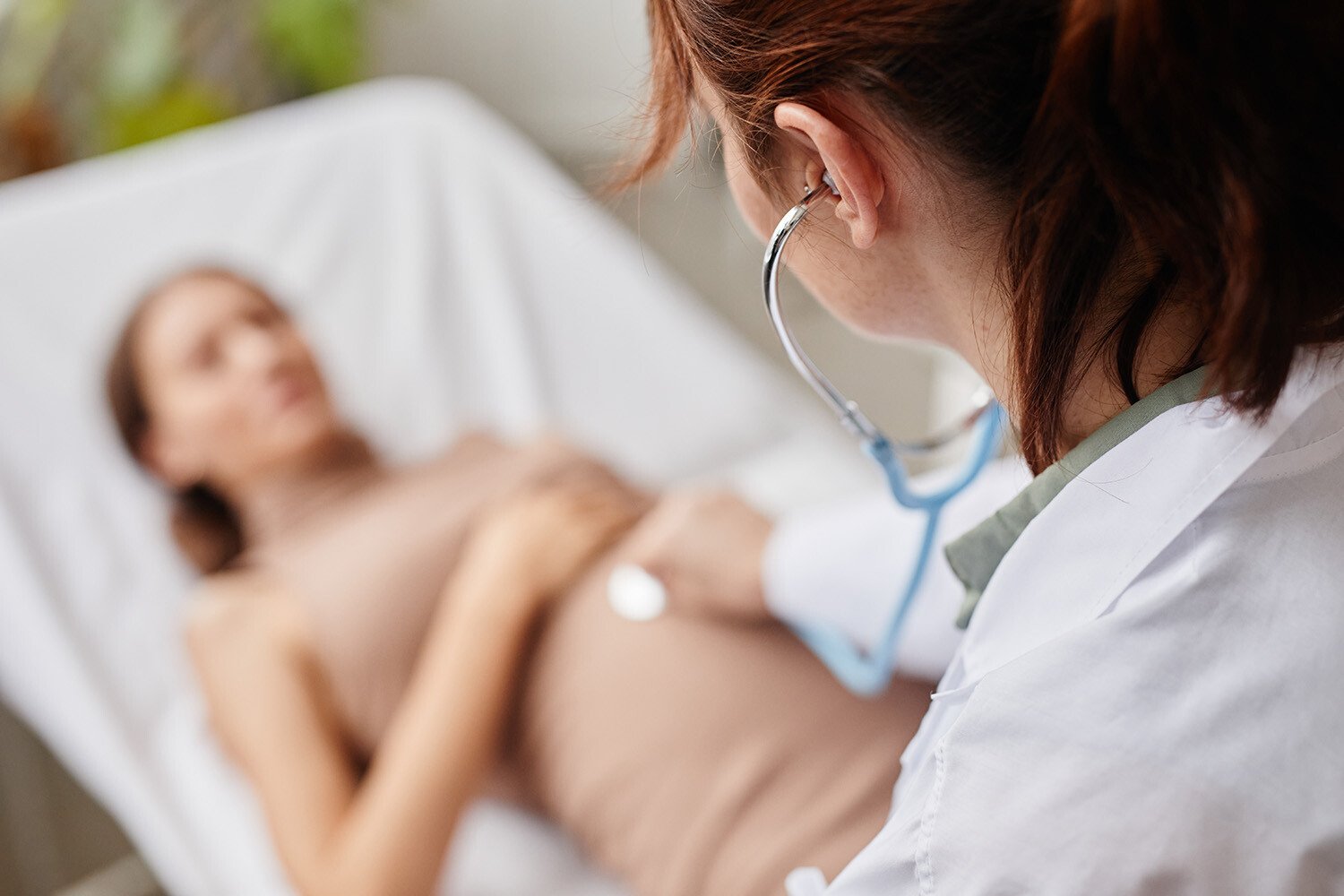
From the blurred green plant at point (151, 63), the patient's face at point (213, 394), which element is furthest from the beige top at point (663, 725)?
the blurred green plant at point (151, 63)

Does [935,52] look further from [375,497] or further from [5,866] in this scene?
[5,866]

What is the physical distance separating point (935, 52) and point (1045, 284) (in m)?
0.10

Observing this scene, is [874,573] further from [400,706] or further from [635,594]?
[400,706]

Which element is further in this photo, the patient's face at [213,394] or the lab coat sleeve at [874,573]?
the patient's face at [213,394]

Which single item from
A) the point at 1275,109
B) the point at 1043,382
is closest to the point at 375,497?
the point at 1043,382

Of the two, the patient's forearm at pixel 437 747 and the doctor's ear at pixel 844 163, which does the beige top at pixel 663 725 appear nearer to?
the patient's forearm at pixel 437 747

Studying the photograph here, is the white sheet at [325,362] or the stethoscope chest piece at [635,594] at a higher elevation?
the white sheet at [325,362]

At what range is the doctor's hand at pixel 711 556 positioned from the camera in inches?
39.9

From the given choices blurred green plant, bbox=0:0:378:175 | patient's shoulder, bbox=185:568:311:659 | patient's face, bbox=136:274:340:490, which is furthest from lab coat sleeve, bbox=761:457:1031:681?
blurred green plant, bbox=0:0:378:175

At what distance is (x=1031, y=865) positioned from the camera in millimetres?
471

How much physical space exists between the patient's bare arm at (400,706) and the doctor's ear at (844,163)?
672mm

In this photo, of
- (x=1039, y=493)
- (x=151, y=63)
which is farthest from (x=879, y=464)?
(x=151, y=63)

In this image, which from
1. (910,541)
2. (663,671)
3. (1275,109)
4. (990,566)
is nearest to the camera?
(1275,109)

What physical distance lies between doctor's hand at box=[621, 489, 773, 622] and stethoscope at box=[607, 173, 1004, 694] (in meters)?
0.03
